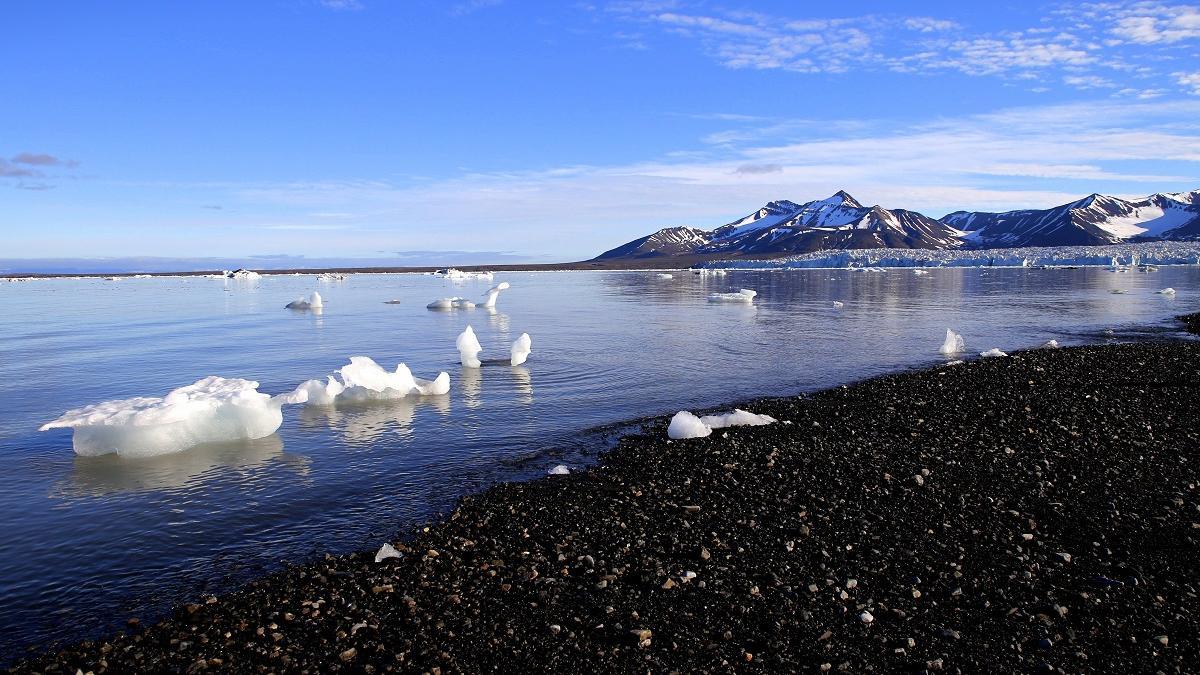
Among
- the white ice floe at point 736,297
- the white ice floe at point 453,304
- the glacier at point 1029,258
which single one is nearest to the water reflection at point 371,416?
the white ice floe at point 453,304

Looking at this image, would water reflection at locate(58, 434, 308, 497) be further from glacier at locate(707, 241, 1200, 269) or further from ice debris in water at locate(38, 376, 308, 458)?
glacier at locate(707, 241, 1200, 269)

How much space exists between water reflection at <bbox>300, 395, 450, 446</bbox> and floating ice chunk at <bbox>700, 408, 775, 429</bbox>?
5124 mm

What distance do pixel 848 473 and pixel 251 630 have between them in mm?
6986

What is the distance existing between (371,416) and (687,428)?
20.8ft

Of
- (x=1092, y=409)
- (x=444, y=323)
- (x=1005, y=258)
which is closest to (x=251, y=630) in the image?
(x=1092, y=409)

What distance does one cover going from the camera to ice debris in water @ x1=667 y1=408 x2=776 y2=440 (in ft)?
37.8

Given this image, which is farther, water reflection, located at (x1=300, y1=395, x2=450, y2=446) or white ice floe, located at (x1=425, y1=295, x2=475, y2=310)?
white ice floe, located at (x1=425, y1=295, x2=475, y2=310)

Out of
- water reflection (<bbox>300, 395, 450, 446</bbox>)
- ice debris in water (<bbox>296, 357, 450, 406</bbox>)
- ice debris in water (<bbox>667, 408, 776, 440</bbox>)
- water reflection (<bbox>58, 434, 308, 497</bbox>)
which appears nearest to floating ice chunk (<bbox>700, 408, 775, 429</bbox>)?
ice debris in water (<bbox>667, 408, 776, 440</bbox>)

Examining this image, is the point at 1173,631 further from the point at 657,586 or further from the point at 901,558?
the point at 657,586

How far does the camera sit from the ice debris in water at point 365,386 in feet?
49.8

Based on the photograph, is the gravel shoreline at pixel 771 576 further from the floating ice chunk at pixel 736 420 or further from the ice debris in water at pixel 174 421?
the ice debris in water at pixel 174 421

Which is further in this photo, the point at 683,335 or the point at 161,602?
the point at 683,335

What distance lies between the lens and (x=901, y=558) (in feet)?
22.6

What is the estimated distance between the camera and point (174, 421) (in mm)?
11359
